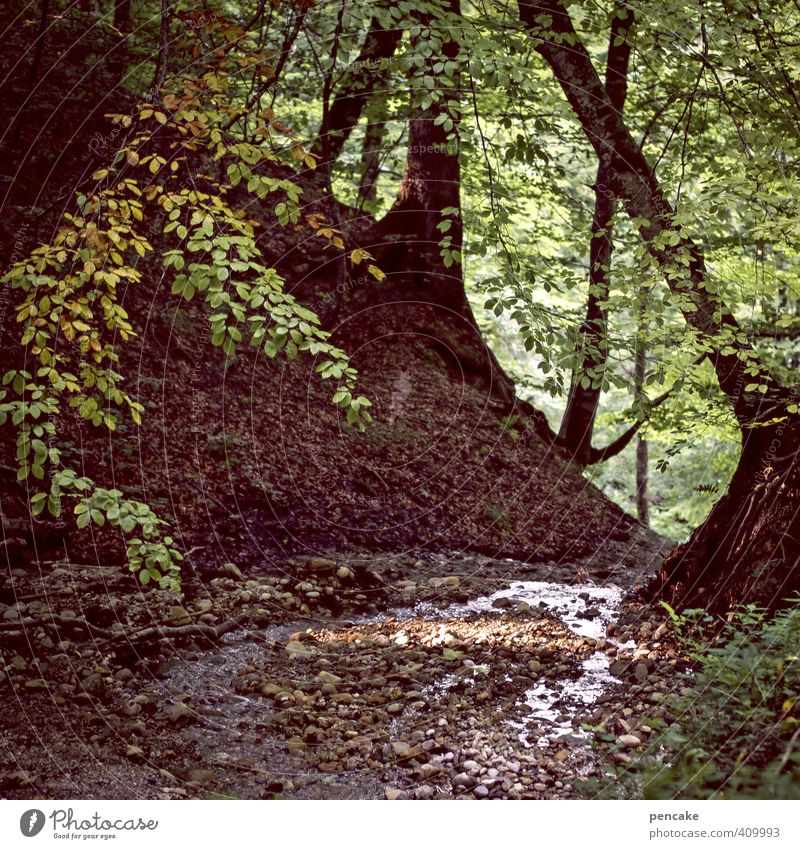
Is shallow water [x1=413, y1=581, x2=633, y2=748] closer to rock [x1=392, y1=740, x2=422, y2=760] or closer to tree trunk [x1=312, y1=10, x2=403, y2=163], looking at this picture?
rock [x1=392, y1=740, x2=422, y2=760]

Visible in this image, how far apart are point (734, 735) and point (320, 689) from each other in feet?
8.39

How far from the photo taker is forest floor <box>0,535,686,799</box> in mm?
3938

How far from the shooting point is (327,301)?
9.39 m

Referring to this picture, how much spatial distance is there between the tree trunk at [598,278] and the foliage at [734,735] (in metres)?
2.30

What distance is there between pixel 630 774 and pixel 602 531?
6318 mm

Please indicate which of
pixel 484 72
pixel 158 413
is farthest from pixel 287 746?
pixel 484 72

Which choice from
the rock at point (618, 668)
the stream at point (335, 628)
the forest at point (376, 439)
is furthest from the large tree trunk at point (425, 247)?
the rock at point (618, 668)

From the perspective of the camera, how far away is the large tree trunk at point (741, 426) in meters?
5.07

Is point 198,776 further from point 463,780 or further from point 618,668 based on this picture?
point 618,668

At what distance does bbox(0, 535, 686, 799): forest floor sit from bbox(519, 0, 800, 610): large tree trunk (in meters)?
0.57

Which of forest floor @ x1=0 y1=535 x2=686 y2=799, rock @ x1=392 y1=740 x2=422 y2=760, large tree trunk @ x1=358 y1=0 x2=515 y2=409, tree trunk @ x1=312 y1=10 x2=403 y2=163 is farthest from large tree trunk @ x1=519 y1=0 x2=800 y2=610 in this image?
large tree trunk @ x1=358 y1=0 x2=515 y2=409

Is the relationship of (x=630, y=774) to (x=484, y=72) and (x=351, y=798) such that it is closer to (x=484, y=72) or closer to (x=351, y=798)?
(x=351, y=798)

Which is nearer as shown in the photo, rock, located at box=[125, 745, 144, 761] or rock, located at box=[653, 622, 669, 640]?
rock, located at box=[125, 745, 144, 761]

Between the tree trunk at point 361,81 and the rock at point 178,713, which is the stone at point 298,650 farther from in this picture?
the tree trunk at point 361,81
